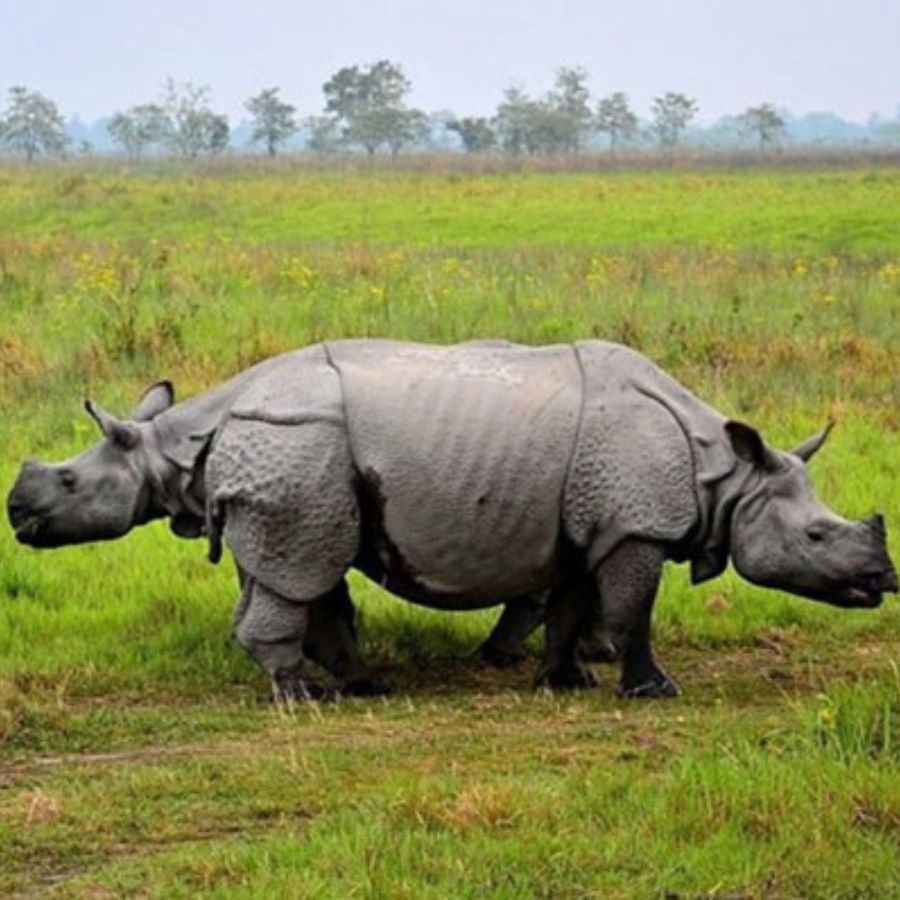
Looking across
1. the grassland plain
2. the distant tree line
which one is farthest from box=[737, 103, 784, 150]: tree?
the grassland plain

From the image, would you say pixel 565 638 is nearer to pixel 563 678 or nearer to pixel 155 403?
pixel 563 678

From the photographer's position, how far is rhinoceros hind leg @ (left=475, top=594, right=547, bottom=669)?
9.24 metres

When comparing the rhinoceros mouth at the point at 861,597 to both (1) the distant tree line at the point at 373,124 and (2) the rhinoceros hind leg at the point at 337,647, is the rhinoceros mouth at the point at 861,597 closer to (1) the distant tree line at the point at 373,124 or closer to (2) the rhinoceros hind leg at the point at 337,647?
(2) the rhinoceros hind leg at the point at 337,647

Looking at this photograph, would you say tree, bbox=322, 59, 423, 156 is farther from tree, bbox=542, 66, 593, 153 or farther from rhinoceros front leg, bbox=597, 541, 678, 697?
rhinoceros front leg, bbox=597, 541, 678, 697

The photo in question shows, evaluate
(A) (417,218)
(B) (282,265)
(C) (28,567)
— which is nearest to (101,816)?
(C) (28,567)

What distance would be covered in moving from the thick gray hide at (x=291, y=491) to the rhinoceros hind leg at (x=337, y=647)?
0.30 m

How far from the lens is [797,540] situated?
843 cm

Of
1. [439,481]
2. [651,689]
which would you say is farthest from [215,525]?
[651,689]

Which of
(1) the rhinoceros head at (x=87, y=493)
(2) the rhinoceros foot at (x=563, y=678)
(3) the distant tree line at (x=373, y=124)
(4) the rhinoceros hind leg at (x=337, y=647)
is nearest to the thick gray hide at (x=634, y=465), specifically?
(2) the rhinoceros foot at (x=563, y=678)

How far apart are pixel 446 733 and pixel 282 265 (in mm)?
14395

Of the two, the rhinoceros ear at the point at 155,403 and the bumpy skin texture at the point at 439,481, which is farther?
the rhinoceros ear at the point at 155,403

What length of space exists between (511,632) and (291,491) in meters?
1.49

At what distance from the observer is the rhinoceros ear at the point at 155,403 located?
911 cm

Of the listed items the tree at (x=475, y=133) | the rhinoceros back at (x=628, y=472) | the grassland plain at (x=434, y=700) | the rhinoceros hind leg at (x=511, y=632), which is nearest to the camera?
the grassland plain at (x=434, y=700)
